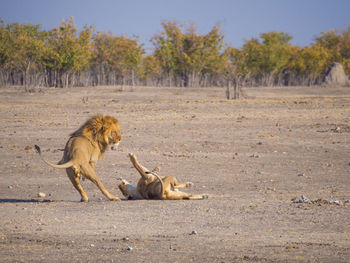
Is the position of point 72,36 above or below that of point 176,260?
above

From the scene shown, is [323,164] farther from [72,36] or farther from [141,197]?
[72,36]

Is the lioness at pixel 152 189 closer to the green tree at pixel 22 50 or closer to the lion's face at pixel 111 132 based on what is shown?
the lion's face at pixel 111 132

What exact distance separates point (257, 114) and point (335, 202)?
52.7ft

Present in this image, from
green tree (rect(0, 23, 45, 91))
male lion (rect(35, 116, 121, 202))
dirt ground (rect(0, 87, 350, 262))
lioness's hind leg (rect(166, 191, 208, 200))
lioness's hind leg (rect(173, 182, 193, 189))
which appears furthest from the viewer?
green tree (rect(0, 23, 45, 91))

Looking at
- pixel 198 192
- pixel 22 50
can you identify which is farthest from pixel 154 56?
pixel 198 192

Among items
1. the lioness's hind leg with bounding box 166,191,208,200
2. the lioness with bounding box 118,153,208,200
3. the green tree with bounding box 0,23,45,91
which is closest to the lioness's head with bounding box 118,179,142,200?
the lioness with bounding box 118,153,208,200

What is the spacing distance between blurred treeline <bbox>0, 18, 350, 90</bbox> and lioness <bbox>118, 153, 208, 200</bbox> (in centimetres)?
4277

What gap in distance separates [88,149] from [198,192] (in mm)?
2173

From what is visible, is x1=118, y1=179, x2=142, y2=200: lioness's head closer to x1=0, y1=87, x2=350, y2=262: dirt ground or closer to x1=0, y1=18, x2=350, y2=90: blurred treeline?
x1=0, y1=87, x2=350, y2=262: dirt ground

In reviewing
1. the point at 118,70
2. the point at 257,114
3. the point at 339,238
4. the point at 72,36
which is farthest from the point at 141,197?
the point at 118,70

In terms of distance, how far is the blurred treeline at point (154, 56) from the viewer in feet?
183

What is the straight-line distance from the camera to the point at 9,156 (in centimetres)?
1460

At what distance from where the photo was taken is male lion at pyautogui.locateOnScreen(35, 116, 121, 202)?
28.9ft

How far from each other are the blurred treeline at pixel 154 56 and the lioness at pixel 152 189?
4277 cm
